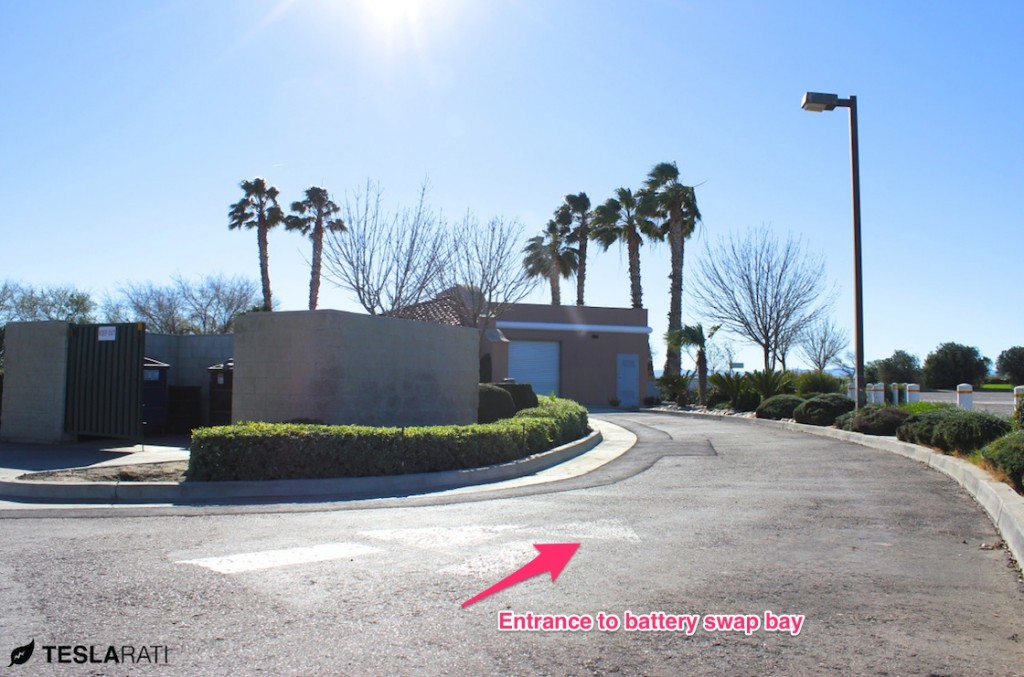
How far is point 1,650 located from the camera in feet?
13.7

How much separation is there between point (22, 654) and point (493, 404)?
15.6 m

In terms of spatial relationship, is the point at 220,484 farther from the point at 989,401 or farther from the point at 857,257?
the point at 989,401

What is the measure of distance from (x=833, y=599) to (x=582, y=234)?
44642 millimetres

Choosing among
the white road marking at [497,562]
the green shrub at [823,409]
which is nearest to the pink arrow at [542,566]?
the white road marking at [497,562]

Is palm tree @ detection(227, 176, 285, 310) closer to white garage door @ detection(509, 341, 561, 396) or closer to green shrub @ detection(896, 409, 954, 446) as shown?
white garage door @ detection(509, 341, 561, 396)

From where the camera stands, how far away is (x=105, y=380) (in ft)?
45.4

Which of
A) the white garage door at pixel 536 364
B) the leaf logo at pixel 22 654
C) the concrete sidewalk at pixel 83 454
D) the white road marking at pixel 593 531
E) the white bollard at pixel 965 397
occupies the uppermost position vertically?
the white garage door at pixel 536 364

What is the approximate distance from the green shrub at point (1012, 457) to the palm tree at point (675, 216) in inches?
1108

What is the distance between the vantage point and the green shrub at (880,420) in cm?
1572

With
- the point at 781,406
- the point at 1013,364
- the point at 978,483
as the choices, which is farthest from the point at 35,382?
the point at 1013,364

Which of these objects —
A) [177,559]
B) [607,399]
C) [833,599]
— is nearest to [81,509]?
[177,559]

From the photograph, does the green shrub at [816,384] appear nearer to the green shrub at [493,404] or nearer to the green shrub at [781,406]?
the green shrub at [781,406]

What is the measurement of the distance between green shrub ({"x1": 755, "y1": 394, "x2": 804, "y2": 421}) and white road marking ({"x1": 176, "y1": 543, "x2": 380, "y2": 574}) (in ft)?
57.8

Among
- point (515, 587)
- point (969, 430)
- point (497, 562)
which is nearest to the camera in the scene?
point (515, 587)
